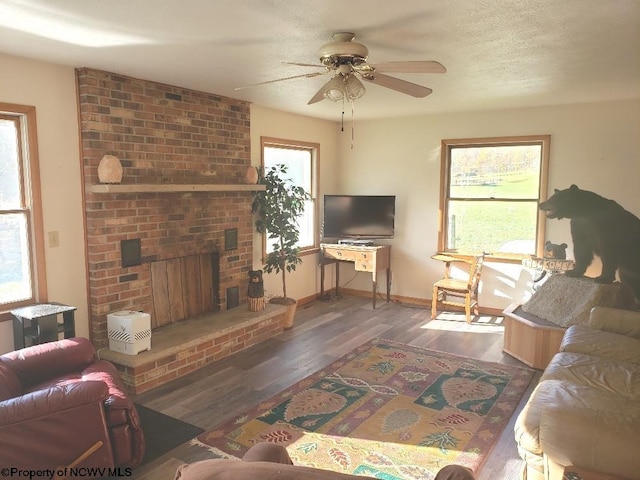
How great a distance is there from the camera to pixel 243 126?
5.05m

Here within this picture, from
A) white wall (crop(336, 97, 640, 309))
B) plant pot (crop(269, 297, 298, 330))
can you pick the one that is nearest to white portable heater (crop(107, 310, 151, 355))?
plant pot (crop(269, 297, 298, 330))

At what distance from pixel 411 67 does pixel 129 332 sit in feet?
8.82

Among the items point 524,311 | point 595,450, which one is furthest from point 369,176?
point 595,450

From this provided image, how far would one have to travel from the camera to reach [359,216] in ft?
20.7

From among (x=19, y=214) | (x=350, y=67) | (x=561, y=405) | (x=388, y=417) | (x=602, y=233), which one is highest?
(x=350, y=67)

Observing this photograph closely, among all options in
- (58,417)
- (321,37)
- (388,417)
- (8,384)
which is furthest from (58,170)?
(388,417)

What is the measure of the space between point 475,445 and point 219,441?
1.52 meters

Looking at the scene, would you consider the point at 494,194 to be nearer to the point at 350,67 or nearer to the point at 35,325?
the point at 350,67

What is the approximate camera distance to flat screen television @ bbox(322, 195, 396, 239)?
6270 mm

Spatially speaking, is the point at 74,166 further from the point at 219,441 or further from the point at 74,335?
the point at 219,441

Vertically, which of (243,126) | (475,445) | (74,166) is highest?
(243,126)

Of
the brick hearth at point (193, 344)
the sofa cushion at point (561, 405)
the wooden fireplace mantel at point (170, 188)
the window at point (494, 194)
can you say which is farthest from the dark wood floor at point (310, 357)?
the wooden fireplace mantel at point (170, 188)

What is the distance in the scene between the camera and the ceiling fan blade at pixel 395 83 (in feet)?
9.18

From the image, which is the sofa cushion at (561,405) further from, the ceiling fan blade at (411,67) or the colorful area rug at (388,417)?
the ceiling fan blade at (411,67)
